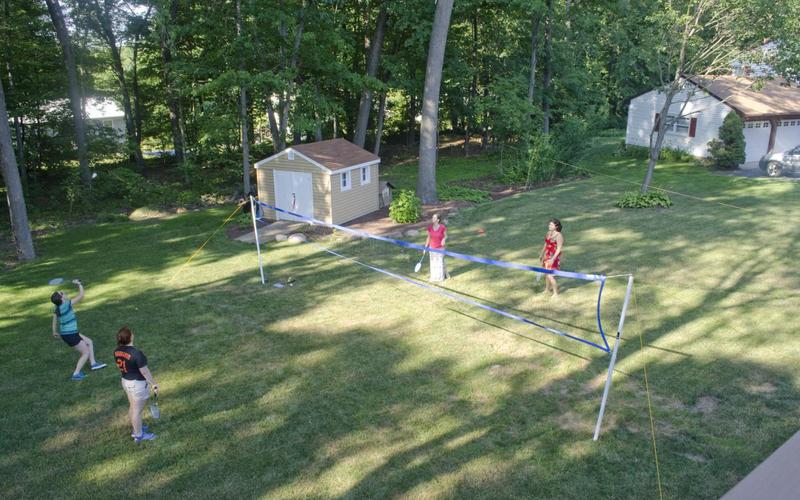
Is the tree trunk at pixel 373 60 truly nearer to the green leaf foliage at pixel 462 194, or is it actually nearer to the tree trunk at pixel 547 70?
the green leaf foliage at pixel 462 194

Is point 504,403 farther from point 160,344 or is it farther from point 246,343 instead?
point 160,344

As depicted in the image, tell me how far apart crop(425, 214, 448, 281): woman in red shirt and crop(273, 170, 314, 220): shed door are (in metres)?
7.13

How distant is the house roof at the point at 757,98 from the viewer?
26.9m

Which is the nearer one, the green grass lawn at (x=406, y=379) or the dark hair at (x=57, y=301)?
the green grass lawn at (x=406, y=379)

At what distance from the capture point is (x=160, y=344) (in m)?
10.5

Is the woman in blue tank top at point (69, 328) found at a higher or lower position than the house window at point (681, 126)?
lower

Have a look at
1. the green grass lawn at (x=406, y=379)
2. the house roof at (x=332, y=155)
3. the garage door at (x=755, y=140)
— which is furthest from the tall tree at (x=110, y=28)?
the garage door at (x=755, y=140)

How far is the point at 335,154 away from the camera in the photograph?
1973 centimetres

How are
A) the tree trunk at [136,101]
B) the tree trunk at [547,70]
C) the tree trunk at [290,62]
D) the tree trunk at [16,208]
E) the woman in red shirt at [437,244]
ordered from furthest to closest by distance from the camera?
1. the tree trunk at [136,101]
2. the tree trunk at [547,70]
3. the tree trunk at [290,62]
4. the tree trunk at [16,208]
5. the woman in red shirt at [437,244]

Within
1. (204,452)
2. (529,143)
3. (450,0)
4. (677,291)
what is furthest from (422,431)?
(529,143)

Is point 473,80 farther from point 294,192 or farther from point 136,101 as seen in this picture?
point 136,101

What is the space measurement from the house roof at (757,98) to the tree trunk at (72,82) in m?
26.4

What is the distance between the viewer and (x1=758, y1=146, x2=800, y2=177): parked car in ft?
80.9

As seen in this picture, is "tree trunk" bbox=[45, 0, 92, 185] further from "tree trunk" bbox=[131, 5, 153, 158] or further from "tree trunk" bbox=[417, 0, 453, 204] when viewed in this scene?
"tree trunk" bbox=[417, 0, 453, 204]
